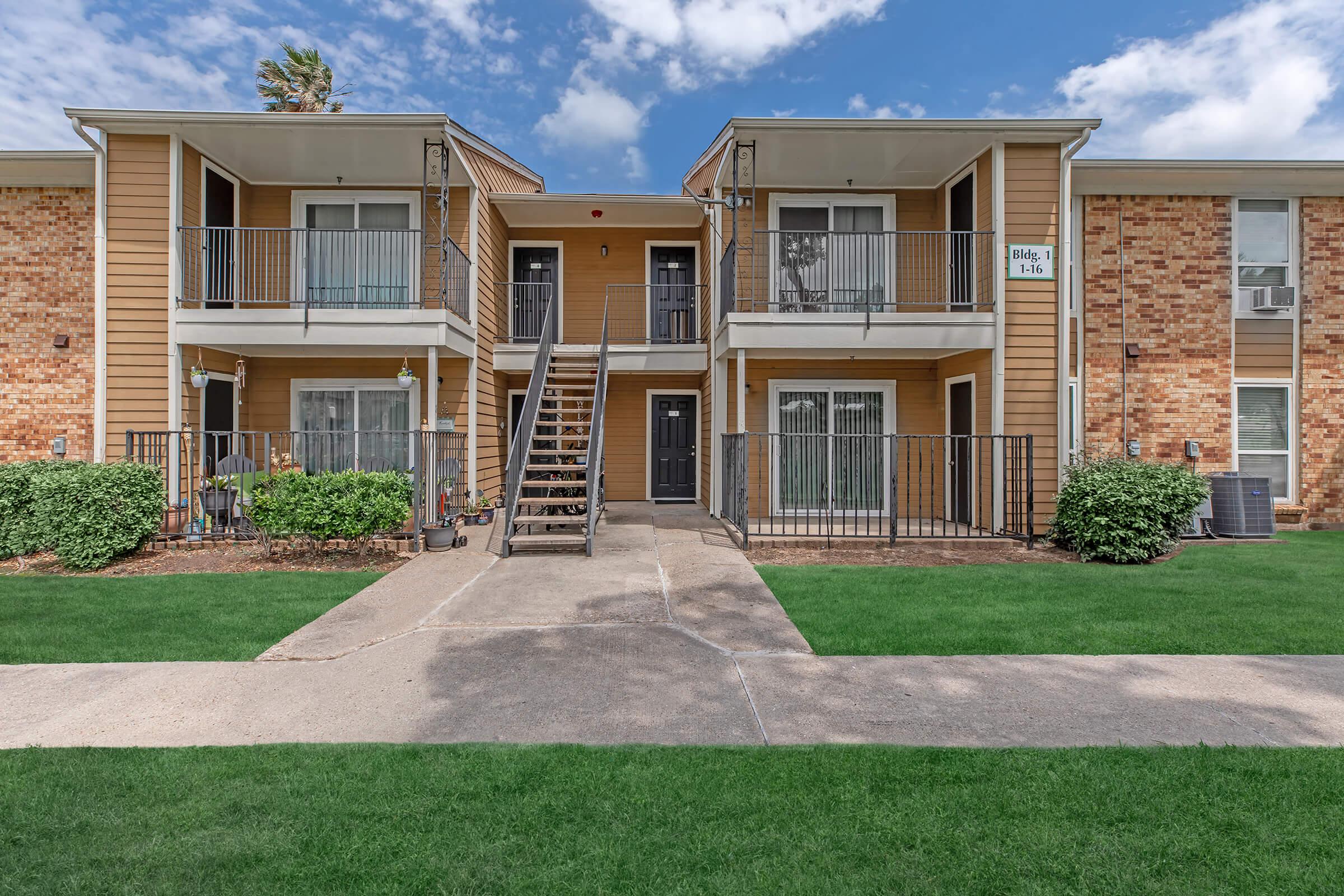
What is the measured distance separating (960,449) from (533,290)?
8.49m

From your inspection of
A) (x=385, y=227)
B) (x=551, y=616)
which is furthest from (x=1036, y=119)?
(x=385, y=227)

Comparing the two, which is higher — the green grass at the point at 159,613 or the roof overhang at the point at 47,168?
the roof overhang at the point at 47,168

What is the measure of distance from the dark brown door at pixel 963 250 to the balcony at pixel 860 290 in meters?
0.02

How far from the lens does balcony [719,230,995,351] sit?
33.5 feet

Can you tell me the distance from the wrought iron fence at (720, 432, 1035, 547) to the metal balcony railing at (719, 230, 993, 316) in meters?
2.18

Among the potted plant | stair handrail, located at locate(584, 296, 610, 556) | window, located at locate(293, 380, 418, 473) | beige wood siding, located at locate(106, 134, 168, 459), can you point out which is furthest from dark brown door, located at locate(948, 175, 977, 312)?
beige wood siding, located at locate(106, 134, 168, 459)

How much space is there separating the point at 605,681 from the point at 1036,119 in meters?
9.56

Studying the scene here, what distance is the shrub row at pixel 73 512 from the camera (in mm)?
7820

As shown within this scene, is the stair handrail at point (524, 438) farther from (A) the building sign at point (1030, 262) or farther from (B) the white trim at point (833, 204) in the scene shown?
(A) the building sign at point (1030, 262)

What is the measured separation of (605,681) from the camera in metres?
4.45

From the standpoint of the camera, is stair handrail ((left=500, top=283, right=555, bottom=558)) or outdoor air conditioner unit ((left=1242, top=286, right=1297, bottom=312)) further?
outdoor air conditioner unit ((left=1242, top=286, right=1297, bottom=312))

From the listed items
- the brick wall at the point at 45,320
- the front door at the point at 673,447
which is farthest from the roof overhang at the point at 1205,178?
the brick wall at the point at 45,320

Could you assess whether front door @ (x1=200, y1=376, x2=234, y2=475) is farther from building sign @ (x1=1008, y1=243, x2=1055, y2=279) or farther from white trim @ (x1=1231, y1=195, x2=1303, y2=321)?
white trim @ (x1=1231, y1=195, x2=1303, y2=321)

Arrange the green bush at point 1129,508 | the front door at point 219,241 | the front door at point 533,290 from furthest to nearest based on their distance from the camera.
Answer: the front door at point 533,290, the front door at point 219,241, the green bush at point 1129,508
